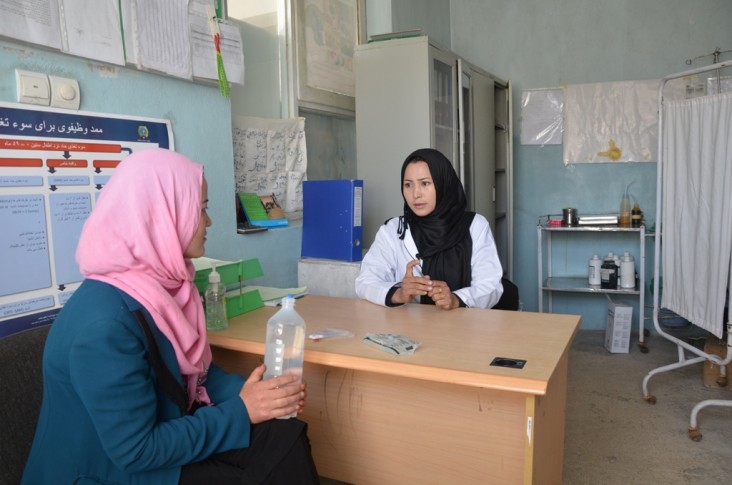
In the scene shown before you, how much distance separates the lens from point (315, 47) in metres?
3.07

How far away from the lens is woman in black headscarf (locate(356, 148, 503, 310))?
2219 mm

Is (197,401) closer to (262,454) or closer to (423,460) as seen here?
(262,454)

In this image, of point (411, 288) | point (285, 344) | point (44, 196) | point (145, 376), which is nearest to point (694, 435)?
point (411, 288)

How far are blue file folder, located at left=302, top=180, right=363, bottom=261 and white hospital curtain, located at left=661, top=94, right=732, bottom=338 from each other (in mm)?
1560

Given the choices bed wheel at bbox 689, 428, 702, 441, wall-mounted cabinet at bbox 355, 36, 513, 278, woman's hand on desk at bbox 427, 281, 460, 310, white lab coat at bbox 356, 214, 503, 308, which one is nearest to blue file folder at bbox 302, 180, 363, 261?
white lab coat at bbox 356, 214, 503, 308

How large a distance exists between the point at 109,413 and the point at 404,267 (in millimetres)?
1421

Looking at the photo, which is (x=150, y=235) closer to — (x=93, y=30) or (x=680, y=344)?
(x=93, y=30)

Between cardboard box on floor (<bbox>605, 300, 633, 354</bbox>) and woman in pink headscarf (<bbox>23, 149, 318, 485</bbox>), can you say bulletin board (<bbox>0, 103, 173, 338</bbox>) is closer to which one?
woman in pink headscarf (<bbox>23, 149, 318, 485</bbox>)

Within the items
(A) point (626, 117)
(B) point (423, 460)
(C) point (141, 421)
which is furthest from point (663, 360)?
(C) point (141, 421)

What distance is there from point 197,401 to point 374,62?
2.21 metres

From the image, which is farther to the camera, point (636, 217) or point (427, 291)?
point (636, 217)

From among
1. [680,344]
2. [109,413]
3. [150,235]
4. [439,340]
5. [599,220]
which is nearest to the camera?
[109,413]

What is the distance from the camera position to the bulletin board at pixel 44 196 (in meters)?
1.53

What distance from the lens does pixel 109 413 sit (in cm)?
105
